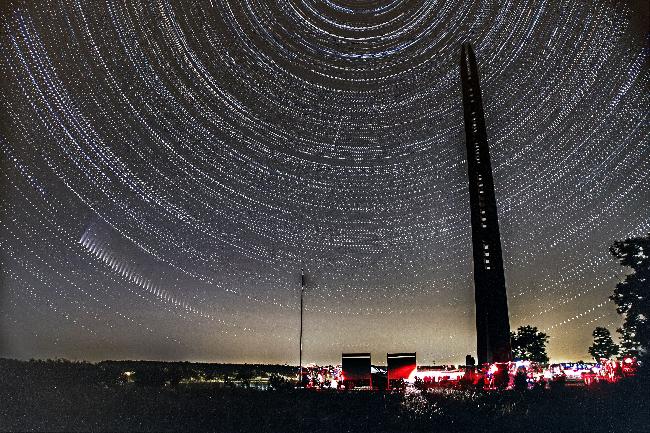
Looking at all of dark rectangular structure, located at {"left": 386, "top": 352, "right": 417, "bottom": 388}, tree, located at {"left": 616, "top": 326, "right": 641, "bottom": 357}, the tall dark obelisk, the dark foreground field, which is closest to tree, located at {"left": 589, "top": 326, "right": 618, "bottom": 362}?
the tall dark obelisk

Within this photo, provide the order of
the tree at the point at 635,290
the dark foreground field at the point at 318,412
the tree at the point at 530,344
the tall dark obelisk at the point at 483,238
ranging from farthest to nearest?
the tree at the point at 530,344
the tall dark obelisk at the point at 483,238
the tree at the point at 635,290
the dark foreground field at the point at 318,412

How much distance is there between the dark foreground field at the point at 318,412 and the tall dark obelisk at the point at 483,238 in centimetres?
1413

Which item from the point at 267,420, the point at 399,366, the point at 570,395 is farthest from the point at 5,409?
the point at 399,366

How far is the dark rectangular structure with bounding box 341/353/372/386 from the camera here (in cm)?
1983

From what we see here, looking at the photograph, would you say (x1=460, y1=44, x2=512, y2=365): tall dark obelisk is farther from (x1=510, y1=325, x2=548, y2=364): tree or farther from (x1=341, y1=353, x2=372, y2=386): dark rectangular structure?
(x1=510, y1=325, x2=548, y2=364): tree

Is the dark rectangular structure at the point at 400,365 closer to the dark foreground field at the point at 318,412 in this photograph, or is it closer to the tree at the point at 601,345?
the dark foreground field at the point at 318,412

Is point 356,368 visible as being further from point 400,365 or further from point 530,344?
point 530,344

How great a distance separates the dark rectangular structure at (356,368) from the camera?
65.1 feet

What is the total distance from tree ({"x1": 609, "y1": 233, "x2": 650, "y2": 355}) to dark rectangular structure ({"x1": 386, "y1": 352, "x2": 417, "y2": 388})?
268 inches

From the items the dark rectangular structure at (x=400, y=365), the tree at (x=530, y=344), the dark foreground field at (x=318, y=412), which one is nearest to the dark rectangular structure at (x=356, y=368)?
the dark rectangular structure at (x=400, y=365)

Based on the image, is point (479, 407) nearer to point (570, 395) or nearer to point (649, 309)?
point (570, 395)

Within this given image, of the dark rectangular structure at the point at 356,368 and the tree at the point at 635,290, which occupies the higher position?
the tree at the point at 635,290

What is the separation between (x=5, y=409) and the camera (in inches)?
398

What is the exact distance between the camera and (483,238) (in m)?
30.3
